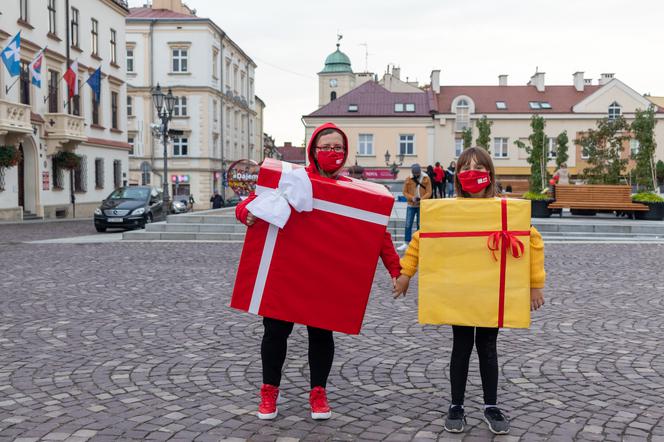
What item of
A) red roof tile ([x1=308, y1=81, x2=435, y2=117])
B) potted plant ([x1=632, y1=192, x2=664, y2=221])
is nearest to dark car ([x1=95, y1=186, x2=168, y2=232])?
potted plant ([x1=632, y1=192, x2=664, y2=221])

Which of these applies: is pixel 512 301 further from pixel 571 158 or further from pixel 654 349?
pixel 571 158

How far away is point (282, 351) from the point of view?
13.6 ft

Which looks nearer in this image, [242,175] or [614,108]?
[242,175]

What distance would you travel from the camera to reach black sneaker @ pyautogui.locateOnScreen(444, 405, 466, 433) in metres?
3.91

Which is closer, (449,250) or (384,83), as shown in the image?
(449,250)

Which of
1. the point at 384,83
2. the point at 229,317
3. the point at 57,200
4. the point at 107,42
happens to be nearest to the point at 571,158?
the point at 384,83

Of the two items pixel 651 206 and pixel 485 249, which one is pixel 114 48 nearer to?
pixel 651 206

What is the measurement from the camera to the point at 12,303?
8219 millimetres

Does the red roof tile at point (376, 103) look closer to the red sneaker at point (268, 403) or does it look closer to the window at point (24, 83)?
the window at point (24, 83)

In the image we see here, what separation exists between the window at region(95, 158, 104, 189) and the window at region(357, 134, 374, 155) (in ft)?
96.2

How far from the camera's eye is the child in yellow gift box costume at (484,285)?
12.6ft

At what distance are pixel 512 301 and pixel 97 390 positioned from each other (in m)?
2.81

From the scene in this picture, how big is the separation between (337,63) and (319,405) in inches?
3955

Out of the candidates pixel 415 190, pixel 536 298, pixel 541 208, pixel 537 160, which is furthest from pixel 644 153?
pixel 536 298
